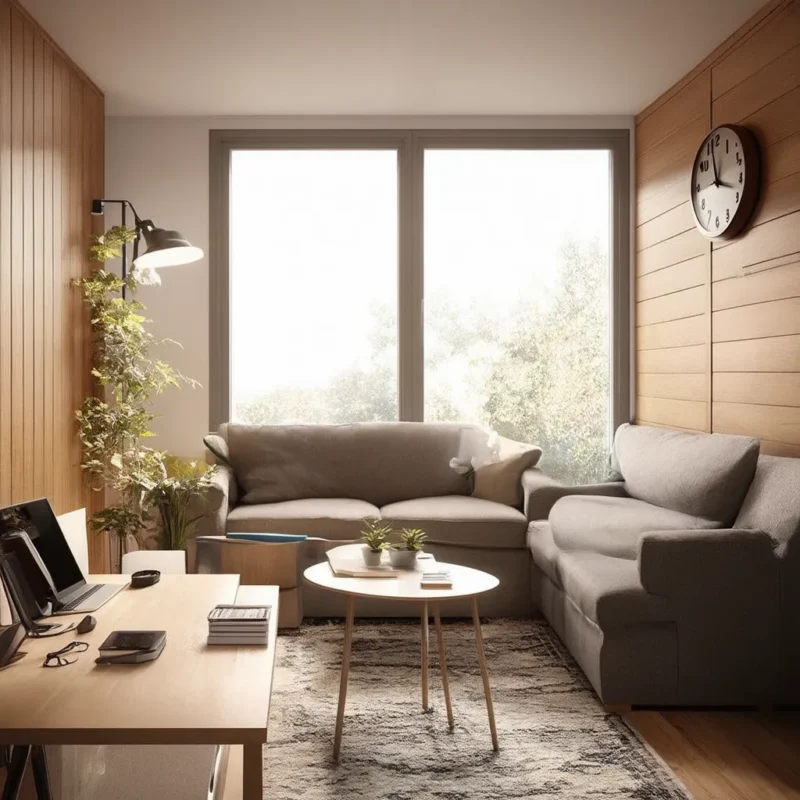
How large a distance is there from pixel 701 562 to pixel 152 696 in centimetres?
195

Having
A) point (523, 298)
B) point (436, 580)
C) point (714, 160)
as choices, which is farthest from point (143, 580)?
point (523, 298)

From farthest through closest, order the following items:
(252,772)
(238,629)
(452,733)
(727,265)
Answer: (727,265) < (452,733) < (238,629) < (252,772)

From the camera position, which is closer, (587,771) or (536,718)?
(587,771)

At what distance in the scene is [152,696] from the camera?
1.62 m

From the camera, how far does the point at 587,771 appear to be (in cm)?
247

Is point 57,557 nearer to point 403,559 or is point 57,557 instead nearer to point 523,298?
point 403,559

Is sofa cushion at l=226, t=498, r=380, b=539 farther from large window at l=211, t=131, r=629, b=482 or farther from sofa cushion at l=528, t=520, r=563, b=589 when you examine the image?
large window at l=211, t=131, r=629, b=482

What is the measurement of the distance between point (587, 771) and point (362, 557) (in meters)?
1.06

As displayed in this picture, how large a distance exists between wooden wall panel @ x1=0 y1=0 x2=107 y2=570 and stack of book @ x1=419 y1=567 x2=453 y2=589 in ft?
5.67

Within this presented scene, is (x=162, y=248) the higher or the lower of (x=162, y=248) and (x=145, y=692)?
the higher

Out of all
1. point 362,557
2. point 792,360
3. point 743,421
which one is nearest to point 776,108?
point 792,360

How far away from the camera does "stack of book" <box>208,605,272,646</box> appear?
77.7 inches

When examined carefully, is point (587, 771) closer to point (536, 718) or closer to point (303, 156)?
point (536, 718)

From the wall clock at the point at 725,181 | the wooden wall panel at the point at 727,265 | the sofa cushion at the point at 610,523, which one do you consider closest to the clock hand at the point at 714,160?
the wall clock at the point at 725,181
